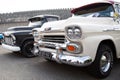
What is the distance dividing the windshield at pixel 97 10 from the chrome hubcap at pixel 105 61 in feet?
3.67

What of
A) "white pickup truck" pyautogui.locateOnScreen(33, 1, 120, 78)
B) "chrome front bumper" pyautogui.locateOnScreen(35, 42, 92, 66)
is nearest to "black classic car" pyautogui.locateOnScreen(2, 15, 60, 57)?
"white pickup truck" pyautogui.locateOnScreen(33, 1, 120, 78)


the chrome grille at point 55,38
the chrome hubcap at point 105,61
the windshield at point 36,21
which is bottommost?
the chrome hubcap at point 105,61

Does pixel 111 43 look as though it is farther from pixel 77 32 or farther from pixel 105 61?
pixel 77 32

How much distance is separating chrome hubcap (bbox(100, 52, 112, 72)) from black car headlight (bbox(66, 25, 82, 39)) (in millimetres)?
943

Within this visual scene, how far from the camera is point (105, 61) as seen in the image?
13.0ft

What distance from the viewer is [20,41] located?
6008 millimetres

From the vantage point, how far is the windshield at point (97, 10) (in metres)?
4.36

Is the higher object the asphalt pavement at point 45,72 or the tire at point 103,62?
the tire at point 103,62

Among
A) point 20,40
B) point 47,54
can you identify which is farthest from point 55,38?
point 20,40

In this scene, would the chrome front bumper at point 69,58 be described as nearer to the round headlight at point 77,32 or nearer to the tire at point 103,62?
the tire at point 103,62

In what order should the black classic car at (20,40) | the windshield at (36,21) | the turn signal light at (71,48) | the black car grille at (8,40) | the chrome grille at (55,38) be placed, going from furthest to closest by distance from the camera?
1. the windshield at (36,21)
2. the black car grille at (8,40)
3. the black classic car at (20,40)
4. the chrome grille at (55,38)
5. the turn signal light at (71,48)

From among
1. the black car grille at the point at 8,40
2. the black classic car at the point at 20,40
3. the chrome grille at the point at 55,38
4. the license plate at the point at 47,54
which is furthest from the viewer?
the black car grille at the point at 8,40

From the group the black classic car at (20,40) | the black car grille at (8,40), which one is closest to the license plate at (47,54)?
the black classic car at (20,40)

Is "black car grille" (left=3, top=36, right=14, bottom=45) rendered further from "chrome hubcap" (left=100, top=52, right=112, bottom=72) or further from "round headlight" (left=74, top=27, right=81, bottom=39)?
"chrome hubcap" (left=100, top=52, right=112, bottom=72)
